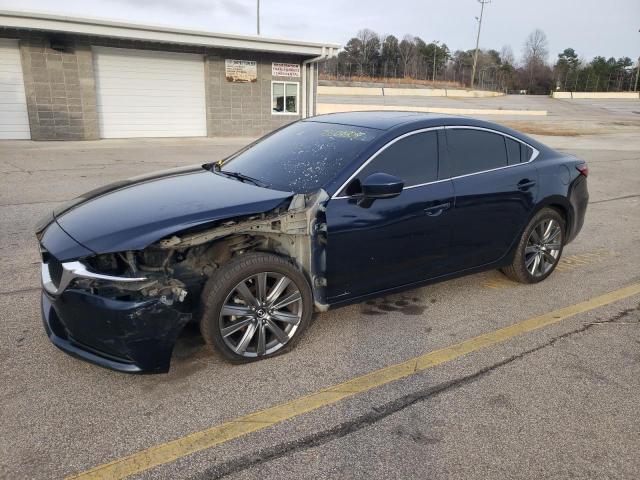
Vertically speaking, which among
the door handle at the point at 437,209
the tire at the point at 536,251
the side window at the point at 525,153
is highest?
the side window at the point at 525,153

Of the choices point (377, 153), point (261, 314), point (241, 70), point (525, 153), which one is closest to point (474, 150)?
point (525, 153)

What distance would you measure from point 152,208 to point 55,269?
0.68 m

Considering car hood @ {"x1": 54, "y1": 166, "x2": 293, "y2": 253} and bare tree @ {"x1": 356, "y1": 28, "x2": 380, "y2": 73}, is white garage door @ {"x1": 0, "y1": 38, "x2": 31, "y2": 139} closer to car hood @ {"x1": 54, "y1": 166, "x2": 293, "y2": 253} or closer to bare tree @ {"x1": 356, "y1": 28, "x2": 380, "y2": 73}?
car hood @ {"x1": 54, "y1": 166, "x2": 293, "y2": 253}

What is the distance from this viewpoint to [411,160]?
4.05 metres

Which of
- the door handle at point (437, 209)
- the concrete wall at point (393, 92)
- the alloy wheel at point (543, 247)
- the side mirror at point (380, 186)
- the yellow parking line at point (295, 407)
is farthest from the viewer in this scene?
the concrete wall at point (393, 92)

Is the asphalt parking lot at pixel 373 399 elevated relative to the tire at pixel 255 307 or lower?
lower

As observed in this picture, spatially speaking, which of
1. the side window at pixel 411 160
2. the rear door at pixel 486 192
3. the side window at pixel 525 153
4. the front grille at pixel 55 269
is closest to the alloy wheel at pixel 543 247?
the rear door at pixel 486 192

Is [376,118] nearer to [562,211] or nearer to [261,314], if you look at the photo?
[261,314]

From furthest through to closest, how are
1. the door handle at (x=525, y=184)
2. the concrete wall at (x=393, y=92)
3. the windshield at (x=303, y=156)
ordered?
the concrete wall at (x=393, y=92), the door handle at (x=525, y=184), the windshield at (x=303, y=156)

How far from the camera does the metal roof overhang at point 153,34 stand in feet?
53.1

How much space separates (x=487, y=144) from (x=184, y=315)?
3015mm

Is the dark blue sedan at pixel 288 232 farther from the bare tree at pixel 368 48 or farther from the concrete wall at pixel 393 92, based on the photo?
the bare tree at pixel 368 48

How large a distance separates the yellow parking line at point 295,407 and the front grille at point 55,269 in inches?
45.6

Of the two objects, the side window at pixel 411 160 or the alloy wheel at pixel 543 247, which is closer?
the side window at pixel 411 160
